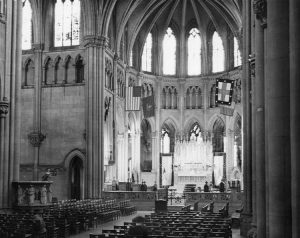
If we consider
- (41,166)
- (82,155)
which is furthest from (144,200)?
(41,166)

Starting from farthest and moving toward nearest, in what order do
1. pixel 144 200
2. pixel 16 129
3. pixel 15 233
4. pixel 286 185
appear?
pixel 144 200 → pixel 16 129 → pixel 15 233 → pixel 286 185

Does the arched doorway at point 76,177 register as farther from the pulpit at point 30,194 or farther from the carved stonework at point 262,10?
the carved stonework at point 262,10

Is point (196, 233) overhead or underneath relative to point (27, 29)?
underneath

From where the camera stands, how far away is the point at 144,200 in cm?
4409

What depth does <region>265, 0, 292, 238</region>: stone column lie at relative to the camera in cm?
1280

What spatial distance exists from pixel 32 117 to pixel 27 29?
26.4ft

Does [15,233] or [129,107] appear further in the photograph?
[129,107]

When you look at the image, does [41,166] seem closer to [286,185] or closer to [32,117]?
[32,117]

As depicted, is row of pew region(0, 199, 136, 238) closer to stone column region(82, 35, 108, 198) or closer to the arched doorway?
stone column region(82, 35, 108, 198)

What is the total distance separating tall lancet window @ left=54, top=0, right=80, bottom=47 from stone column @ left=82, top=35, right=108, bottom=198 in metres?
2.02

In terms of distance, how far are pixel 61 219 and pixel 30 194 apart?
609 centimetres

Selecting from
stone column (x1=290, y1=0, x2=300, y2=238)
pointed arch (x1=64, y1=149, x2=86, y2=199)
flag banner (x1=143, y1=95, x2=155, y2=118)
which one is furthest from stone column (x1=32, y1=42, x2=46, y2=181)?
stone column (x1=290, y1=0, x2=300, y2=238)

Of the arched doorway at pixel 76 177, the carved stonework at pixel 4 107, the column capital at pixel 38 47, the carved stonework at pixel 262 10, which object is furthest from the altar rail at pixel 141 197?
the carved stonework at pixel 262 10

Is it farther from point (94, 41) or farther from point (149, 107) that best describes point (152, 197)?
point (94, 41)
